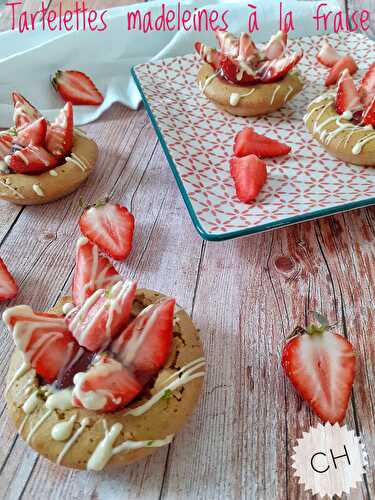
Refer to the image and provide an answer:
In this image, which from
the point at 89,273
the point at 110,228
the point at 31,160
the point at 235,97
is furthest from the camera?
the point at 235,97

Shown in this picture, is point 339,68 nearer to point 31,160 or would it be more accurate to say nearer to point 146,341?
point 31,160

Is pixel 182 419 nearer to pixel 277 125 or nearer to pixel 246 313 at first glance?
pixel 246 313

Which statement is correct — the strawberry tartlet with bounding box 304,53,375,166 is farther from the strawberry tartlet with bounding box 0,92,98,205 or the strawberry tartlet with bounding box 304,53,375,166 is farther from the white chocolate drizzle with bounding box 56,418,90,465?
the white chocolate drizzle with bounding box 56,418,90,465

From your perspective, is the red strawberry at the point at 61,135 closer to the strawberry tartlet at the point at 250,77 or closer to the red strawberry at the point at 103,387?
the strawberry tartlet at the point at 250,77

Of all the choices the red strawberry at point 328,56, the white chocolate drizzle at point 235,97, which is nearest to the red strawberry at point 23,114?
the white chocolate drizzle at point 235,97

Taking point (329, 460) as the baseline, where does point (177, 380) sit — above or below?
above

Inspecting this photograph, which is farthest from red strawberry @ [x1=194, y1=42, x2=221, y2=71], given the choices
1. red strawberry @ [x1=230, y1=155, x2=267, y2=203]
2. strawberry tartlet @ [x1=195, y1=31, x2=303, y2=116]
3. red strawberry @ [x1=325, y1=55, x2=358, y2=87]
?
red strawberry @ [x1=230, y1=155, x2=267, y2=203]

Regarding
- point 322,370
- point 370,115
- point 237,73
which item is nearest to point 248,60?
point 237,73
